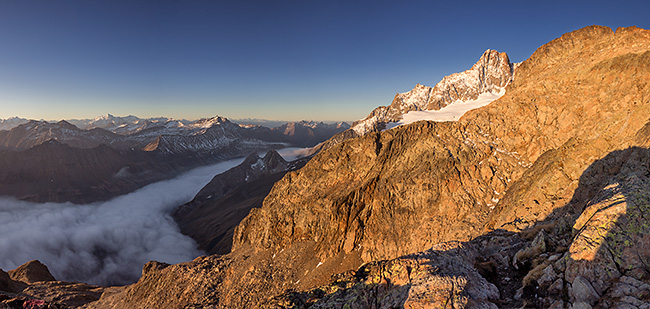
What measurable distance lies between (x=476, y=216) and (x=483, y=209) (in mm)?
1645

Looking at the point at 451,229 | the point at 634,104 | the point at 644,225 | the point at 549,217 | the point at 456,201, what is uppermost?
the point at 634,104

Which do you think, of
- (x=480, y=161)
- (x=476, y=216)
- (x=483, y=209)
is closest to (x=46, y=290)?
(x=476, y=216)

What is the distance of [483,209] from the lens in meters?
34.5

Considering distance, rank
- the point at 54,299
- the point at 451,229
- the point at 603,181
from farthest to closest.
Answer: the point at 54,299, the point at 451,229, the point at 603,181

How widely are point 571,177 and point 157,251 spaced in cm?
19845

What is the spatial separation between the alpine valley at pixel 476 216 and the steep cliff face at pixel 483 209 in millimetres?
128

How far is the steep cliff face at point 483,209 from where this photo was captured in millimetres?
11383

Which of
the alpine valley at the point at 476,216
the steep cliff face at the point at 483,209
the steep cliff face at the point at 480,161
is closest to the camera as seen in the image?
the alpine valley at the point at 476,216

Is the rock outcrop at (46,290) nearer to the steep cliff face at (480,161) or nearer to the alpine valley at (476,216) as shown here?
the alpine valley at (476,216)

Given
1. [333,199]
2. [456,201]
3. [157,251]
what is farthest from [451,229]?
[157,251]

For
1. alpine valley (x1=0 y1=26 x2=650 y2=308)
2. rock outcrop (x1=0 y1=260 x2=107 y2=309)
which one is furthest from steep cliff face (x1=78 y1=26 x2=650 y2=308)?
rock outcrop (x1=0 y1=260 x2=107 y2=309)

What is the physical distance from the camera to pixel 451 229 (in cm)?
3450

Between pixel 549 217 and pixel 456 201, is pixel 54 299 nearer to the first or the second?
pixel 456 201

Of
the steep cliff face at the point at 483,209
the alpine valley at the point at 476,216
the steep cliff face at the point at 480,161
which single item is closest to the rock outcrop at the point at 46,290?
the alpine valley at the point at 476,216
